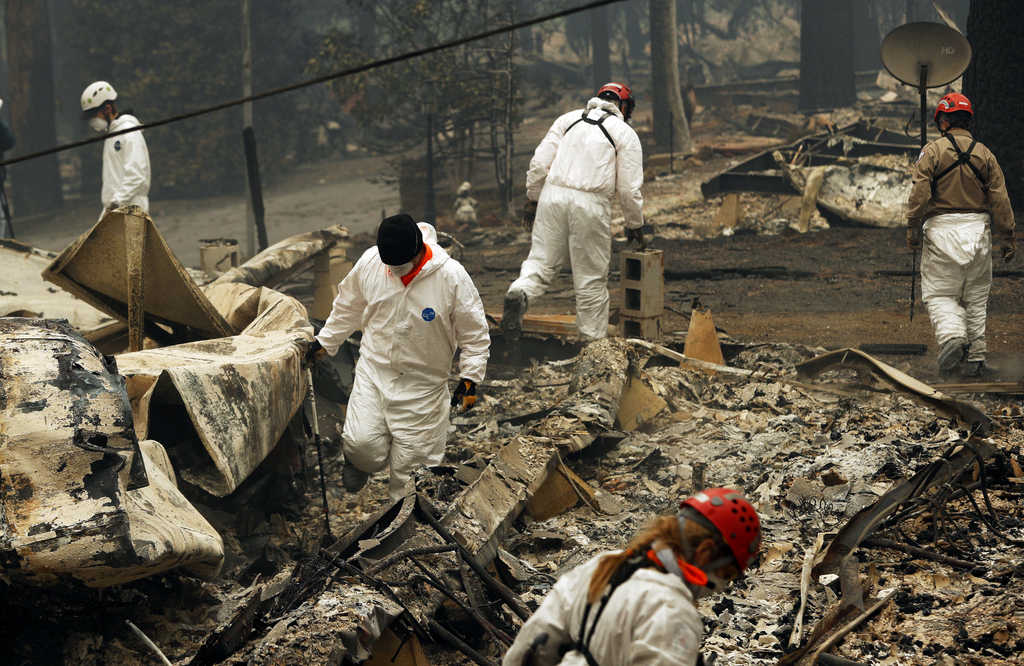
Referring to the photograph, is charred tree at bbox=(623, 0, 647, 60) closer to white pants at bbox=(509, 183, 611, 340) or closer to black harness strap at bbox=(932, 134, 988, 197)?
white pants at bbox=(509, 183, 611, 340)

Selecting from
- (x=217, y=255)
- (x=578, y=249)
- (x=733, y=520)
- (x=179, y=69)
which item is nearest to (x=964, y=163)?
(x=578, y=249)

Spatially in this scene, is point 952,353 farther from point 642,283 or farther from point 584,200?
point 584,200

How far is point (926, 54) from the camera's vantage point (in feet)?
22.2

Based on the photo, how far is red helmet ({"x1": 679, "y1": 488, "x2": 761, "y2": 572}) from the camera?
6.10ft

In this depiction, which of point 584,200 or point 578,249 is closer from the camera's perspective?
point 584,200

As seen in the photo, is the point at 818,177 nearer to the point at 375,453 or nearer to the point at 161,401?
the point at 375,453

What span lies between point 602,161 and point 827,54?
52.0 ft

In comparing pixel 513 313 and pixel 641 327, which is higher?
pixel 513 313

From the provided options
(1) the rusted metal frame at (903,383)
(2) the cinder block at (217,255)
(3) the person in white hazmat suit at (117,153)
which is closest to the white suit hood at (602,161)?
(1) the rusted metal frame at (903,383)

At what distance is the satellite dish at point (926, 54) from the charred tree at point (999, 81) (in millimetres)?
3139

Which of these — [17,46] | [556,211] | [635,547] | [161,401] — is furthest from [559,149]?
[17,46]

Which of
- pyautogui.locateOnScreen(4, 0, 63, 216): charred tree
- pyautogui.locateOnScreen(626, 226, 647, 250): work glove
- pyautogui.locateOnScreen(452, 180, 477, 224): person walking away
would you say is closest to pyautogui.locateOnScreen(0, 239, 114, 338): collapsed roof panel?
pyautogui.locateOnScreen(626, 226, 647, 250): work glove

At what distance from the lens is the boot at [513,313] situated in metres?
6.34

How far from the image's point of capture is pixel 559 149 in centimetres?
634
